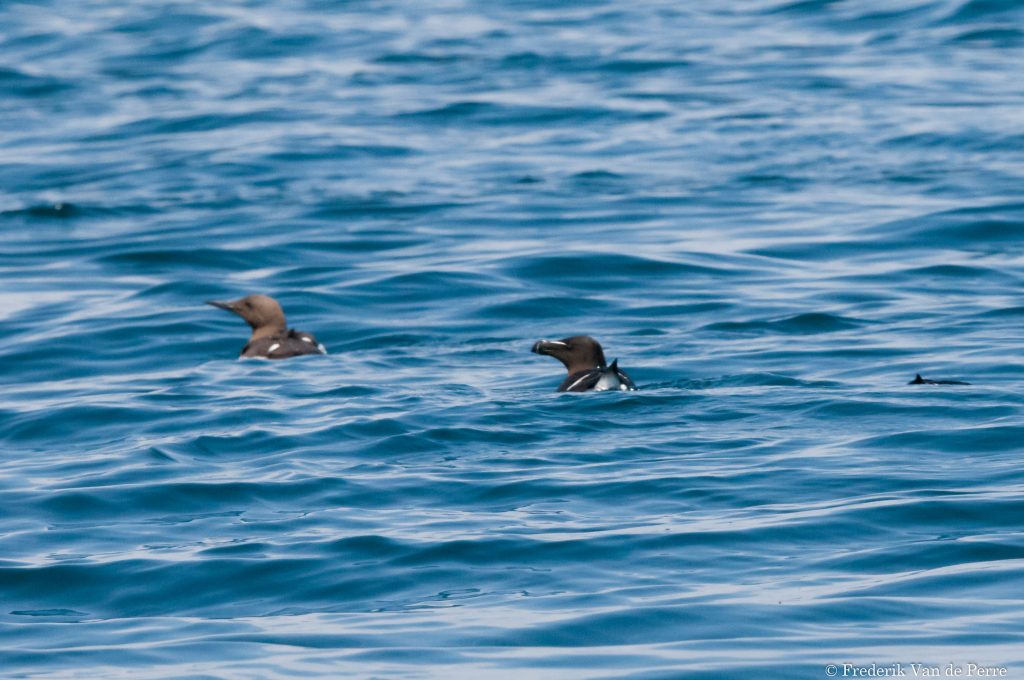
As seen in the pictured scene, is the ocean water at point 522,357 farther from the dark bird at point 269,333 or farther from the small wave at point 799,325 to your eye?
the dark bird at point 269,333

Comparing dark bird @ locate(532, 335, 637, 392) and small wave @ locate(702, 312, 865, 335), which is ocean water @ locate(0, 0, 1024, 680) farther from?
dark bird @ locate(532, 335, 637, 392)

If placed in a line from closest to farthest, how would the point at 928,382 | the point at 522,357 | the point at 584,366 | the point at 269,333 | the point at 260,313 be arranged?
the point at 928,382 → the point at 584,366 → the point at 522,357 → the point at 269,333 → the point at 260,313

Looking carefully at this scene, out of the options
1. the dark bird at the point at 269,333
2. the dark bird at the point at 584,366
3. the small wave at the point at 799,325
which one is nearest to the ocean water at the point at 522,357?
the small wave at the point at 799,325

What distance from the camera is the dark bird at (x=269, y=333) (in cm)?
1441

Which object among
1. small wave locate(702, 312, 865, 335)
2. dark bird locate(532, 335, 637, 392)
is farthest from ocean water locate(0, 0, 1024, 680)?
dark bird locate(532, 335, 637, 392)

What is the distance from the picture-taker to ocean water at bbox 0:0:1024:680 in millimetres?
7844

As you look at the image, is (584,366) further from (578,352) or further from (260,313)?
(260,313)

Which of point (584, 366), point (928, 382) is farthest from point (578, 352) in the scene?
point (928, 382)

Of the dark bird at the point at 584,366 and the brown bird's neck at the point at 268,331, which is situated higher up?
the dark bird at the point at 584,366

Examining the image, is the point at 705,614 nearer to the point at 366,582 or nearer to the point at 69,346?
the point at 366,582

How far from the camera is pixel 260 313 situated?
15.4m

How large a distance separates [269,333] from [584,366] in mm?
3220

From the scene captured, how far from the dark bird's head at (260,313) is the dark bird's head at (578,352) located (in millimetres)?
2800

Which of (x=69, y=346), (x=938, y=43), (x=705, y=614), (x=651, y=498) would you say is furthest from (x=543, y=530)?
(x=938, y=43)
